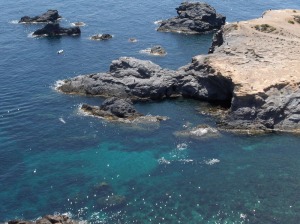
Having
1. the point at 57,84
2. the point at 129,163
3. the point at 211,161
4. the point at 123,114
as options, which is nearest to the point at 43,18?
the point at 57,84

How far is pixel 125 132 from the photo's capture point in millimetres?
92625

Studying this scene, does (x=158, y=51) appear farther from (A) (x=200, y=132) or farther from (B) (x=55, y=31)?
(A) (x=200, y=132)

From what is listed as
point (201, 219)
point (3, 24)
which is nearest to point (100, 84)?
point (201, 219)

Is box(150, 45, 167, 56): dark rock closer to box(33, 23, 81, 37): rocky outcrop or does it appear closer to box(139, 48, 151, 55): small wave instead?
box(139, 48, 151, 55): small wave

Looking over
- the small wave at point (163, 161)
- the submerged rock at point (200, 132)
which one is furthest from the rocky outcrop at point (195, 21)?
the small wave at point (163, 161)

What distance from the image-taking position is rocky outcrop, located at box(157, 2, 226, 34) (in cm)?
15825

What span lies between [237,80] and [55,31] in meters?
78.0

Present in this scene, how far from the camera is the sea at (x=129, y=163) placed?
70.0 m

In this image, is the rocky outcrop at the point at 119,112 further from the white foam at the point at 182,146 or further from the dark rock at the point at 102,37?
the dark rock at the point at 102,37

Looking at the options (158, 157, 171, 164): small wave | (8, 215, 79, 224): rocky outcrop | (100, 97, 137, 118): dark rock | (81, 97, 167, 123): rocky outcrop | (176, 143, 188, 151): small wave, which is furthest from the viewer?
(100, 97, 137, 118): dark rock

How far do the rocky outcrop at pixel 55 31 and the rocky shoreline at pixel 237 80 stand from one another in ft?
134

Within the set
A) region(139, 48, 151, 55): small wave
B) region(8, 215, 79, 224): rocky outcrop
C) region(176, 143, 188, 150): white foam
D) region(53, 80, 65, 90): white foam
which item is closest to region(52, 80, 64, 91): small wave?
region(53, 80, 65, 90): white foam

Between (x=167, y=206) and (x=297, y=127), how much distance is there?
117 ft

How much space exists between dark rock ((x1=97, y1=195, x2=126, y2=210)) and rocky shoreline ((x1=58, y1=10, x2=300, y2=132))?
99.2 feet
